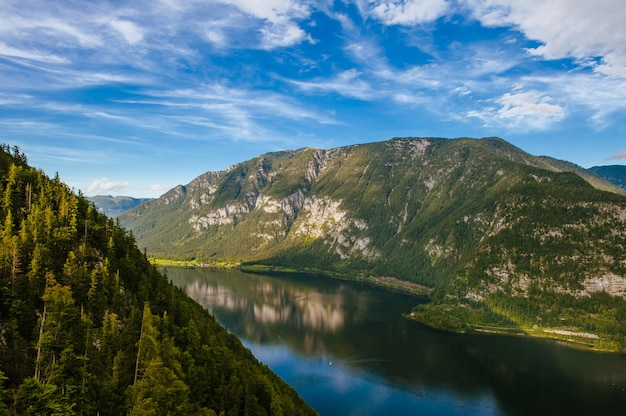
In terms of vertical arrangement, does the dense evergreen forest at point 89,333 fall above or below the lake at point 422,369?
above

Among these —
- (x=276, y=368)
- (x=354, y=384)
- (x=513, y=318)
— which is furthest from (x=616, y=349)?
(x=276, y=368)

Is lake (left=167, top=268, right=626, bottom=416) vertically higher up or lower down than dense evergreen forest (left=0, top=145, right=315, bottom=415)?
lower down

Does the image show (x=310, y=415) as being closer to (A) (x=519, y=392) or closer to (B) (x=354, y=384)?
(B) (x=354, y=384)

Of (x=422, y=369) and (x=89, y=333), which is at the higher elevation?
(x=89, y=333)

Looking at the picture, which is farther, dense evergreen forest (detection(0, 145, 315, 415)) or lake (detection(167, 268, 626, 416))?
lake (detection(167, 268, 626, 416))
